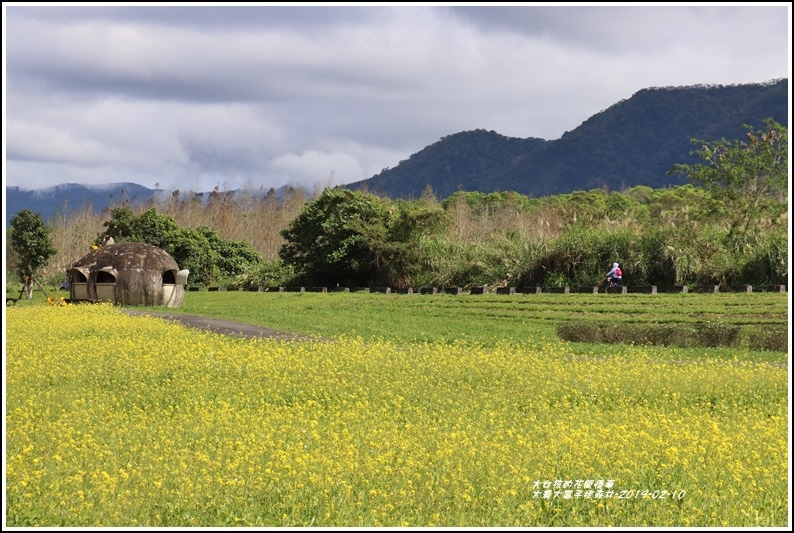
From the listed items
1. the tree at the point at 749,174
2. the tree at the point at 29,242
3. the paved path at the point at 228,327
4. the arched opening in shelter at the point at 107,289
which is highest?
the tree at the point at 749,174

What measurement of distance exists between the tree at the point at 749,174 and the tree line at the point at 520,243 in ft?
0.14

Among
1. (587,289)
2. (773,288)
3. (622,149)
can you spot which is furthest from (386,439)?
(622,149)

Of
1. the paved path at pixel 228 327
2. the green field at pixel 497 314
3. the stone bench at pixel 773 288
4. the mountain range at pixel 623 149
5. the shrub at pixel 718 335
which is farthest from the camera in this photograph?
the mountain range at pixel 623 149

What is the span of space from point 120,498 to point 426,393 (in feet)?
20.4

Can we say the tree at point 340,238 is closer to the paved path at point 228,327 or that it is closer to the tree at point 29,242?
the tree at point 29,242

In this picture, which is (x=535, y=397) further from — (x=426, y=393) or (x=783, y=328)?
(x=783, y=328)

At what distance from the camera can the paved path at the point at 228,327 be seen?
2084 cm

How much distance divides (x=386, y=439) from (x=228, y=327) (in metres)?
14.5

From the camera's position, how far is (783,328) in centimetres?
2006

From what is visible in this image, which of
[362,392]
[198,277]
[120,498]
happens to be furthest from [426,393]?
[198,277]

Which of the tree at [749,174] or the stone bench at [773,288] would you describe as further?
the tree at [749,174]

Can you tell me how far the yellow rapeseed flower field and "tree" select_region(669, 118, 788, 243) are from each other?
2204 centimetres

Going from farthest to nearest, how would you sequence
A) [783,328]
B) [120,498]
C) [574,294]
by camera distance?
1. [574,294]
2. [783,328]
3. [120,498]

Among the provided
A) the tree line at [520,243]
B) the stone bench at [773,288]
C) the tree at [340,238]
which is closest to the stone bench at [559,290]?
the tree line at [520,243]
